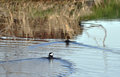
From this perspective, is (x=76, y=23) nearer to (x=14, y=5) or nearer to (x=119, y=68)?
(x=14, y=5)

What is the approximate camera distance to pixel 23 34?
58.9 ft

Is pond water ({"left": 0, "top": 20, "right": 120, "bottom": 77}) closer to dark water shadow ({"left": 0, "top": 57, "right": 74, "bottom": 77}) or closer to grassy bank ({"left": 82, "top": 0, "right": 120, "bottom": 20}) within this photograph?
dark water shadow ({"left": 0, "top": 57, "right": 74, "bottom": 77})

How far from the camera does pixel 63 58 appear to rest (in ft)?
42.1

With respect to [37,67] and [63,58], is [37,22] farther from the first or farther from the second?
[37,67]

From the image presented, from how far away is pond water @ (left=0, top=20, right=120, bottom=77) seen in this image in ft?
35.0

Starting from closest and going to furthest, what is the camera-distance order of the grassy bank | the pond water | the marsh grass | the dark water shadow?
the dark water shadow
the pond water
the marsh grass
the grassy bank

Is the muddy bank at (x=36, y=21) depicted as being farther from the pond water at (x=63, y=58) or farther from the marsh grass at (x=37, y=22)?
the pond water at (x=63, y=58)

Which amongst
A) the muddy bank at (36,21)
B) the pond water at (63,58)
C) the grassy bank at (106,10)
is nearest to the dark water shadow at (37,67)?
the pond water at (63,58)

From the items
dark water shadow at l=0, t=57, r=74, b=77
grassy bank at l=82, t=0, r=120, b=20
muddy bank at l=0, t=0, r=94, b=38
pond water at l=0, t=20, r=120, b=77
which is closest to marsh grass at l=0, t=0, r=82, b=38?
muddy bank at l=0, t=0, r=94, b=38

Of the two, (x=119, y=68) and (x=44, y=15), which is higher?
(x=44, y=15)

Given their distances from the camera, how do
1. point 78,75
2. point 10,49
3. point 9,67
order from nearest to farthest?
point 78,75
point 9,67
point 10,49

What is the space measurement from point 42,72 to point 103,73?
1.61 metres

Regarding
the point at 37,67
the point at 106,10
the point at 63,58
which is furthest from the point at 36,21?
the point at 37,67

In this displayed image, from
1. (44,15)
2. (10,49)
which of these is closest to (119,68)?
(10,49)
